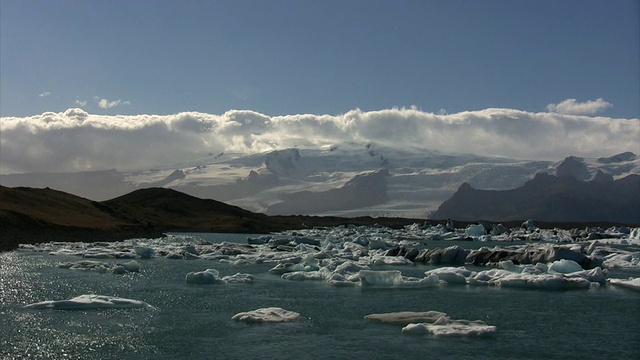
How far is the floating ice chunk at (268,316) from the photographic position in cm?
2372

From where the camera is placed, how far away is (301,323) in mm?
23656

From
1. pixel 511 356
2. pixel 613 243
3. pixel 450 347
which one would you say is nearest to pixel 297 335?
pixel 450 347

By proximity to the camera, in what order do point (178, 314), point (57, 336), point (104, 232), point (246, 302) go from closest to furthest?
point (57, 336) → point (178, 314) → point (246, 302) → point (104, 232)

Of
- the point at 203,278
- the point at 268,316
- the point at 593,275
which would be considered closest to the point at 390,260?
the point at 593,275

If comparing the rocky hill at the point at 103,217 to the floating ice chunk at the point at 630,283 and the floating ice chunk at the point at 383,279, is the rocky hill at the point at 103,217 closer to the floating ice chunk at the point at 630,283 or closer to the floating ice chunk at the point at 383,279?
the floating ice chunk at the point at 383,279

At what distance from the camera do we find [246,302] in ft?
94.1

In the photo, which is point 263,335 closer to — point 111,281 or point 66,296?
point 66,296

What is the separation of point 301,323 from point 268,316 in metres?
1.35

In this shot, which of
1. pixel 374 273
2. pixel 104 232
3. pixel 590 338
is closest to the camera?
pixel 590 338

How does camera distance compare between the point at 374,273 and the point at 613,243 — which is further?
the point at 613,243

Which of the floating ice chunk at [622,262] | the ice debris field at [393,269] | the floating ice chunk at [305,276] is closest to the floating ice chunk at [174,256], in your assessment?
the ice debris field at [393,269]

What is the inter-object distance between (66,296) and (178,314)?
701 centimetres

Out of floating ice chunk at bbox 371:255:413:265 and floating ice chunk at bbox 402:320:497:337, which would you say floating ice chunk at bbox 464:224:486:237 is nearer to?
floating ice chunk at bbox 371:255:413:265

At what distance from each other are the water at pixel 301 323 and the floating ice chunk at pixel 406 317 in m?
0.49
